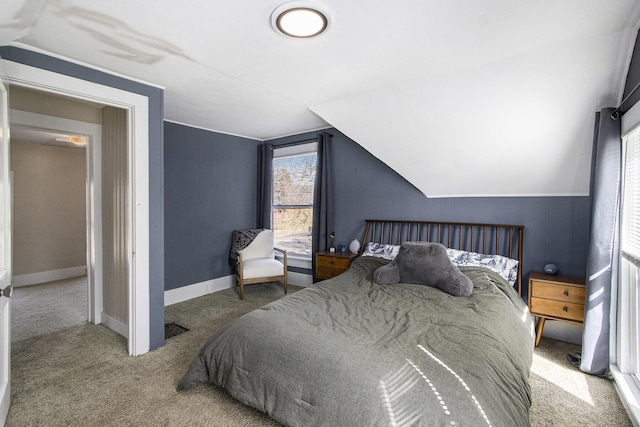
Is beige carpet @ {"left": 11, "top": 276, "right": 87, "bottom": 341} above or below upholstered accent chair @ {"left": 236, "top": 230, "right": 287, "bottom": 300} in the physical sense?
below

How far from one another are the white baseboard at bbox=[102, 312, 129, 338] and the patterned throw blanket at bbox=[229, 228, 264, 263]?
163 centimetres

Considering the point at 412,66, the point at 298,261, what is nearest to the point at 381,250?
the point at 298,261

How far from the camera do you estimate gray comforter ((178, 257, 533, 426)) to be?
127 centimetres

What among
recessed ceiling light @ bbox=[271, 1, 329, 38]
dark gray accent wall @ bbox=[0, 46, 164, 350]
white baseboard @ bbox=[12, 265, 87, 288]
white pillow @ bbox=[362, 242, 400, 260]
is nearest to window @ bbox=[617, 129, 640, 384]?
white pillow @ bbox=[362, 242, 400, 260]

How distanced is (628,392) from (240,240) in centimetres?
410

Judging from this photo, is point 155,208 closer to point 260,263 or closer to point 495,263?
point 260,263

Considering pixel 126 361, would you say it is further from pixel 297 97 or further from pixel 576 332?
pixel 576 332

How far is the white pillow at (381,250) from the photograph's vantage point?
11.2 ft

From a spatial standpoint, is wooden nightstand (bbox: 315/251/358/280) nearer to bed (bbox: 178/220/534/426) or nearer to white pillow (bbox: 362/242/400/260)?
white pillow (bbox: 362/242/400/260)

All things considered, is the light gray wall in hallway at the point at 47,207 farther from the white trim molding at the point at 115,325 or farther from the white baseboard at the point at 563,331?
the white baseboard at the point at 563,331

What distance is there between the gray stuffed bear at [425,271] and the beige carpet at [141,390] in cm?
86

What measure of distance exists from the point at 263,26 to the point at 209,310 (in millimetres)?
3121

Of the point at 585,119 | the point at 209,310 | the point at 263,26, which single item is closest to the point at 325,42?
the point at 263,26

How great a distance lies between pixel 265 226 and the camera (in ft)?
16.0
